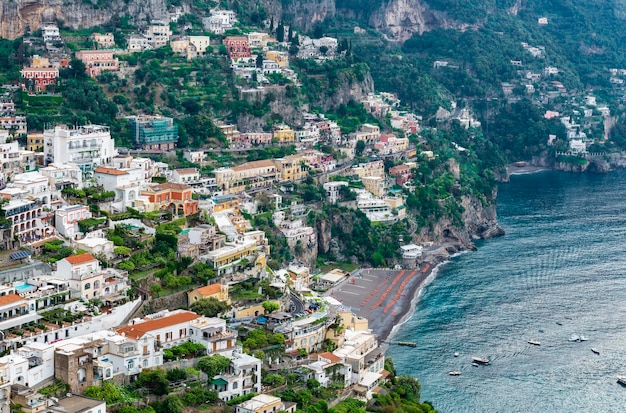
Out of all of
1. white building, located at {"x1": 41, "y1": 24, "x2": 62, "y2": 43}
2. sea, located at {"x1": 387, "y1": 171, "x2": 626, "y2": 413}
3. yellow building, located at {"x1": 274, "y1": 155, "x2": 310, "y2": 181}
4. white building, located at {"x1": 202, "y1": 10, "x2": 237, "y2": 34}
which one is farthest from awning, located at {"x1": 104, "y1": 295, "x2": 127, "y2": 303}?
white building, located at {"x1": 202, "y1": 10, "x2": 237, "y2": 34}

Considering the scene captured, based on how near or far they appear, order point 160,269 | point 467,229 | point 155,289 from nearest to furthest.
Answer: point 155,289 < point 160,269 < point 467,229

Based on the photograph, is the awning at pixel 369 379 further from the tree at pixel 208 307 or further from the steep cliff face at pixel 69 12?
the steep cliff face at pixel 69 12

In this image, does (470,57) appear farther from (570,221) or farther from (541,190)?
(570,221)

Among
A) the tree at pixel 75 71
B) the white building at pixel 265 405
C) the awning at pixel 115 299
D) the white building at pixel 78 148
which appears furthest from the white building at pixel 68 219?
the tree at pixel 75 71

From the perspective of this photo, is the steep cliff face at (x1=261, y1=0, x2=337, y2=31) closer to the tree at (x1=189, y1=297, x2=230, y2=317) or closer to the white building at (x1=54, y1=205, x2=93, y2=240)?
the white building at (x1=54, y1=205, x2=93, y2=240)

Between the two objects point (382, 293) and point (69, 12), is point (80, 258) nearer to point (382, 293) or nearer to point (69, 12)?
point (382, 293)

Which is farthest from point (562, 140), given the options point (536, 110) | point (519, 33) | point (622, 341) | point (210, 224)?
point (210, 224)

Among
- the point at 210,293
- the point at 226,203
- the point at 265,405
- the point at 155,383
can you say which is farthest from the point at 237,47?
the point at 155,383
